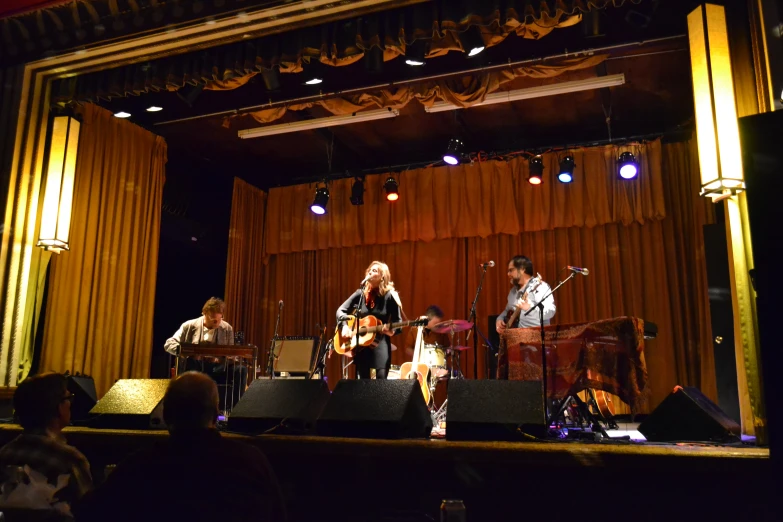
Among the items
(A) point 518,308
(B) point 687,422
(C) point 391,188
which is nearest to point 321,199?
(C) point 391,188

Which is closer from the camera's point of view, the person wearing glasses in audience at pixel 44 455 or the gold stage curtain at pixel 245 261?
the person wearing glasses in audience at pixel 44 455

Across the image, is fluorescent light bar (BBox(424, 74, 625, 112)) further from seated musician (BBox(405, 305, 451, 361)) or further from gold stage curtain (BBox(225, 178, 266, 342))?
gold stage curtain (BBox(225, 178, 266, 342))

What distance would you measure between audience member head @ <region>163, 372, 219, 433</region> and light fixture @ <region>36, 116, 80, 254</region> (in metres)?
3.57

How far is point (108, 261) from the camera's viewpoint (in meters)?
7.13

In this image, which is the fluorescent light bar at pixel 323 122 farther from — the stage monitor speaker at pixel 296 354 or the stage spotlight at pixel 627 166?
the stage spotlight at pixel 627 166

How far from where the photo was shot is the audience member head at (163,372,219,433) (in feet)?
6.81

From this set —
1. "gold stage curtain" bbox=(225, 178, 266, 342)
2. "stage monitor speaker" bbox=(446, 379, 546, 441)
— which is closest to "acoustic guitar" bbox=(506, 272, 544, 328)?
"stage monitor speaker" bbox=(446, 379, 546, 441)

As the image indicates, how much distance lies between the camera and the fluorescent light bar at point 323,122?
750cm

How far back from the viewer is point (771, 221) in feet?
7.42

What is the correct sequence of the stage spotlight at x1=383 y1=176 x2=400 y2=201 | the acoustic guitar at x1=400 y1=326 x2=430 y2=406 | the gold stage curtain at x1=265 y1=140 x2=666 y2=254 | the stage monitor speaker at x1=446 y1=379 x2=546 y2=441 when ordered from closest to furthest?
the stage monitor speaker at x1=446 y1=379 x2=546 y2=441
the acoustic guitar at x1=400 y1=326 x2=430 y2=406
the gold stage curtain at x1=265 y1=140 x2=666 y2=254
the stage spotlight at x1=383 y1=176 x2=400 y2=201

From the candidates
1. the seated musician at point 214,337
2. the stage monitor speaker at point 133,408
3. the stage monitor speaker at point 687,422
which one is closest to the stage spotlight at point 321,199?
the seated musician at point 214,337

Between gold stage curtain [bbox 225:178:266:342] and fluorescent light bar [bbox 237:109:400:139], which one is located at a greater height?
fluorescent light bar [bbox 237:109:400:139]

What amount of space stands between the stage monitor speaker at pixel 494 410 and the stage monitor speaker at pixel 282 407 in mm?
820

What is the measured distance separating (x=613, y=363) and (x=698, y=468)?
156 centimetres
